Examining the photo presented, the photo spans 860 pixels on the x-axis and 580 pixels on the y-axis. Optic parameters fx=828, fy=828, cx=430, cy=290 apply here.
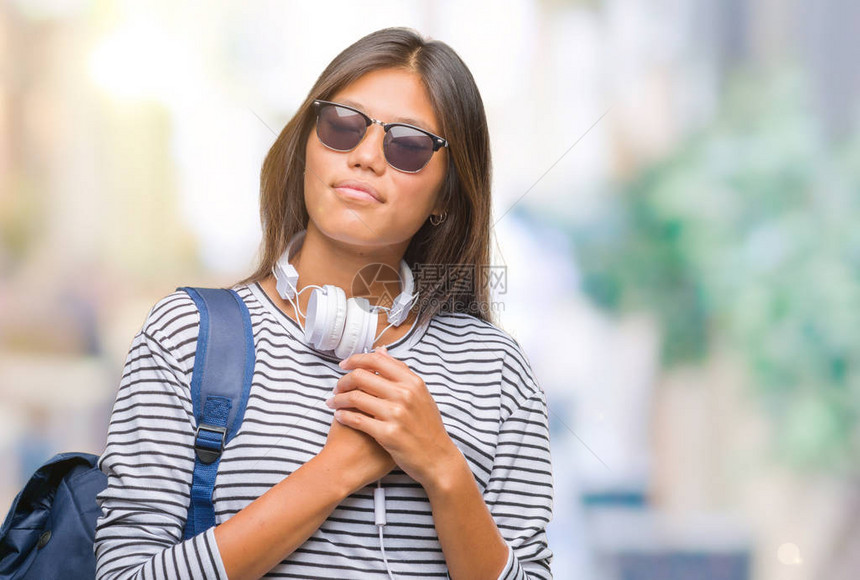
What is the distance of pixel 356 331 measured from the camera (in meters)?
1.17

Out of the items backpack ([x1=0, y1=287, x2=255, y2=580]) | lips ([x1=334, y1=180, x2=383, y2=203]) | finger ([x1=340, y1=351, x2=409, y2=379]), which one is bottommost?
backpack ([x1=0, y1=287, x2=255, y2=580])

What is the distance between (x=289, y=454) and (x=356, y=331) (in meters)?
0.19

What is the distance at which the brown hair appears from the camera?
1.32 meters

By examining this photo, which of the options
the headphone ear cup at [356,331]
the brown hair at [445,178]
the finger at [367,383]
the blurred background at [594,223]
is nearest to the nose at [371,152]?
the brown hair at [445,178]

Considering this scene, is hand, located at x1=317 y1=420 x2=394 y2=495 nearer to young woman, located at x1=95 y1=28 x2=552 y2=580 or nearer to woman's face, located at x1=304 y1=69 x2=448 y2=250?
young woman, located at x1=95 y1=28 x2=552 y2=580

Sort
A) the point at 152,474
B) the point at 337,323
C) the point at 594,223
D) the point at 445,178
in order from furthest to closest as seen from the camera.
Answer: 1. the point at 594,223
2. the point at 445,178
3. the point at 337,323
4. the point at 152,474

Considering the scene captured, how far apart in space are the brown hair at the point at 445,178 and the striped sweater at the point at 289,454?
0.49 ft

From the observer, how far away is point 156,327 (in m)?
1.12

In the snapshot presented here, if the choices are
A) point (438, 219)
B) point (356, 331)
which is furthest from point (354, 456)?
point (438, 219)

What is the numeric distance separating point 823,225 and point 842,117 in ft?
1.51

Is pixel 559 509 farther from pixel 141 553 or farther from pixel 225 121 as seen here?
pixel 141 553

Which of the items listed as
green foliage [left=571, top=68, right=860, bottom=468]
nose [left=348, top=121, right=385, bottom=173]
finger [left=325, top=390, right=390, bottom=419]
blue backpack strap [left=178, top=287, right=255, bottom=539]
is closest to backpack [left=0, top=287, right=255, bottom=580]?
blue backpack strap [left=178, top=287, right=255, bottom=539]

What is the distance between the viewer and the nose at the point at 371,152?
4.09ft

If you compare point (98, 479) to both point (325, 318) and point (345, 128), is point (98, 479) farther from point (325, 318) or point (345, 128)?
point (345, 128)
